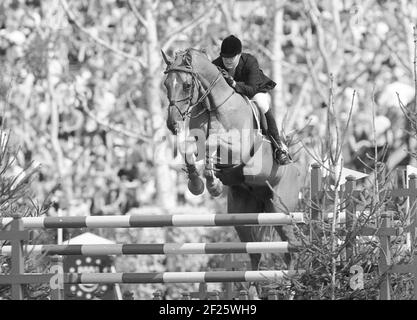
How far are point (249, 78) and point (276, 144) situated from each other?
67cm

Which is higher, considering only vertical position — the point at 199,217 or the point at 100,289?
the point at 199,217

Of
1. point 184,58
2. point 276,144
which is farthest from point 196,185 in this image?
point 276,144

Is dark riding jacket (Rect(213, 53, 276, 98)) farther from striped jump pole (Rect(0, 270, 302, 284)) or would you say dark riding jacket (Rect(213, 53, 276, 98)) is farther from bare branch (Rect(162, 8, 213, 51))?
bare branch (Rect(162, 8, 213, 51))

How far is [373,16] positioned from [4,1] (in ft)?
23.4

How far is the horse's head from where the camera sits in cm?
1036

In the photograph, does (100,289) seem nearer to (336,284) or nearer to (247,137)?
(247,137)

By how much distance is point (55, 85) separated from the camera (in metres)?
23.6

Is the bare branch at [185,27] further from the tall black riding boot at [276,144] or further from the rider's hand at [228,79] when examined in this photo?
the rider's hand at [228,79]

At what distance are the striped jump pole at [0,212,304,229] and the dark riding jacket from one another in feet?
7.64

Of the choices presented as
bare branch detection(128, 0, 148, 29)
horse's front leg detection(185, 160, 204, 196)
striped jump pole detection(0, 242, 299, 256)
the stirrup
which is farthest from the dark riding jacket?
bare branch detection(128, 0, 148, 29)

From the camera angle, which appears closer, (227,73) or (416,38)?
(416,38)
